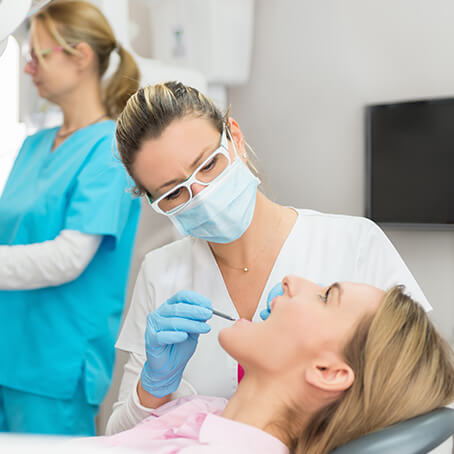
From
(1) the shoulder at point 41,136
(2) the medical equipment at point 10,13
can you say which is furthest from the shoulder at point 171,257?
(1) the shoulder at point 41,136

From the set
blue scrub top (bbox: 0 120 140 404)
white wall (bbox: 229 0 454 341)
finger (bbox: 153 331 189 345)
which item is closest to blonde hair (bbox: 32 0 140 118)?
blue scrub top (bbox: 0 120 140 404)

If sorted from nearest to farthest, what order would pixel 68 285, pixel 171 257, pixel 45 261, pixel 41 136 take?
pixel 171 257 < pixel 45 261 < pixel 68 285 < pixel 41 136

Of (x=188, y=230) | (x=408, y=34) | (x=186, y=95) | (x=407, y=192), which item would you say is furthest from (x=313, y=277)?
(x=408, y=34)

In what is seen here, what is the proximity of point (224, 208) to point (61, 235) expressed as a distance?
0.64m

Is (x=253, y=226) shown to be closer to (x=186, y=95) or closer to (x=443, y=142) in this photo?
(x=186, y=95)

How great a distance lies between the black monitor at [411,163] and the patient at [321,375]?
0.99m

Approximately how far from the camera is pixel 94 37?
1.67 metres

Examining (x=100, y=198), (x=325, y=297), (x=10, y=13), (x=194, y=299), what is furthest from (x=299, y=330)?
(x=100, y=198)

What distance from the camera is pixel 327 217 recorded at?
117 centimetres

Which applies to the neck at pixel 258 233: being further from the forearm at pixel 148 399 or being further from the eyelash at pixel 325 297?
the forearm at pixel 148 399

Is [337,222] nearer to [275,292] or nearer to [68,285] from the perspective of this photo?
[275,292]

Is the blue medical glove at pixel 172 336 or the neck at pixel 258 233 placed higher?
the neck at pixel 258 233

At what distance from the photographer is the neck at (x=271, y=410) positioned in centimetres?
94

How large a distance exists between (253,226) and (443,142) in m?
1.00
